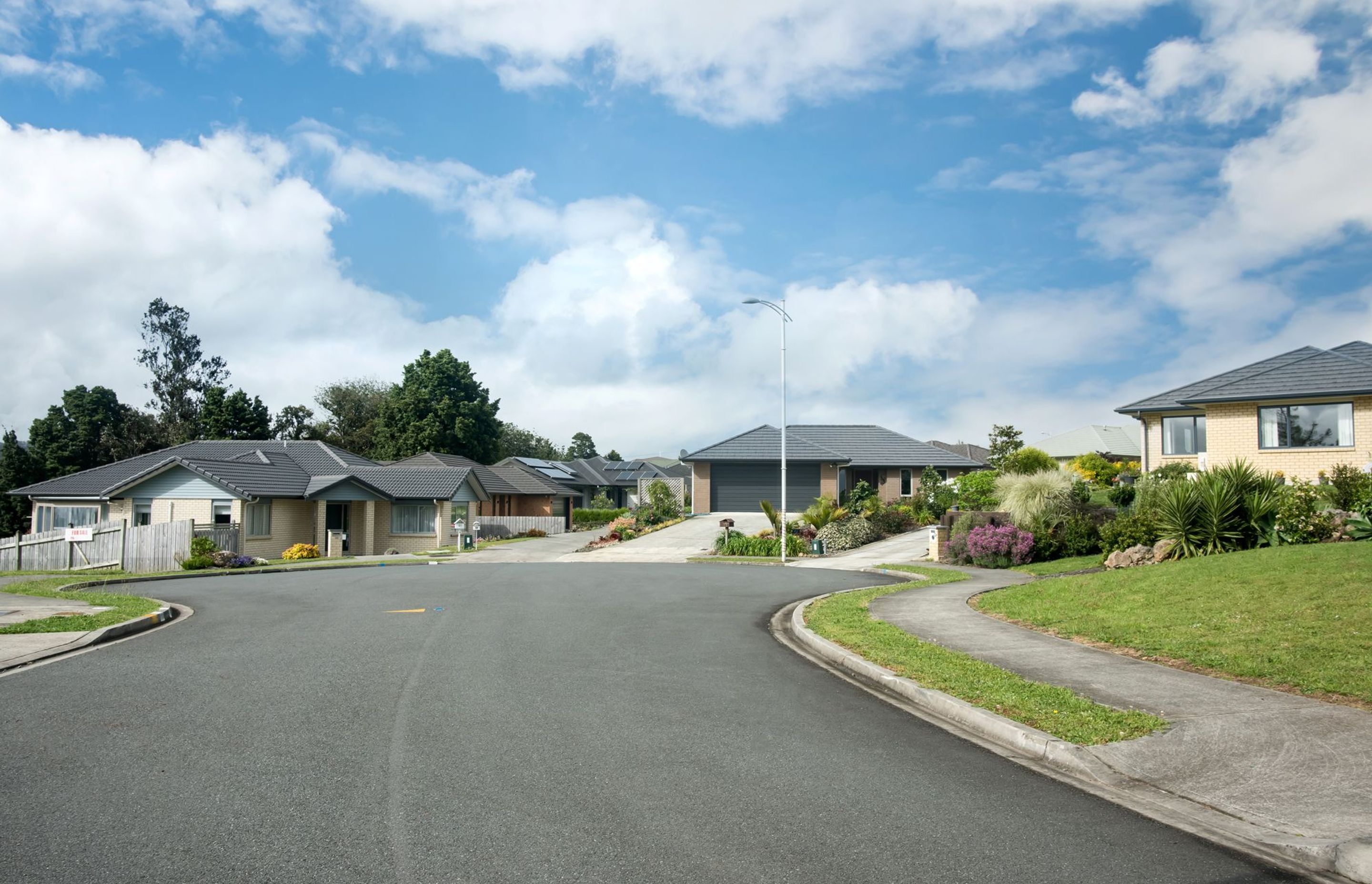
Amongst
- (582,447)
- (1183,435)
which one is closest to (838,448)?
(1183,435)

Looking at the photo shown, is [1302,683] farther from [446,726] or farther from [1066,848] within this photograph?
[446,726]

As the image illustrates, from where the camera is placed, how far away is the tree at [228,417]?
66938 mm

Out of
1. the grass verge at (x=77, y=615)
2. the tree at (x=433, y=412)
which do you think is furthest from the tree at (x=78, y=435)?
the grass verge at (x=77, y=615)

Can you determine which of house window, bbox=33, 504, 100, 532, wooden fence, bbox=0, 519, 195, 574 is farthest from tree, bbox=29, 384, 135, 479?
wooden fence, bbox=0, 519, 195, 574

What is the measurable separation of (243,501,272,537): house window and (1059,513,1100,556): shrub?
31.4 m

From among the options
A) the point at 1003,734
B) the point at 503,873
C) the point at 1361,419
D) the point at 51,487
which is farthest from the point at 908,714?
the point at 51,487

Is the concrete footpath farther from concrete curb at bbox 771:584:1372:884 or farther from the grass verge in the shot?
the grass verge

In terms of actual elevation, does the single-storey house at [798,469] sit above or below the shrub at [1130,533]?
above

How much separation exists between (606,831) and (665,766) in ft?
4.44

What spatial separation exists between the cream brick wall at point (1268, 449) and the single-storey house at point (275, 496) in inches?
1281

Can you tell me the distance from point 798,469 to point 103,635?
42.6 meters

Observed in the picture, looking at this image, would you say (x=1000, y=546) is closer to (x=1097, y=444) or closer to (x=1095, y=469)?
(x=1095, y=469)

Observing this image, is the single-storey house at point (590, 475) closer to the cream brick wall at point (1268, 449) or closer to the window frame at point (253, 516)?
the window frame at point (253, 516)

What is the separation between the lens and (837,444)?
187ft
